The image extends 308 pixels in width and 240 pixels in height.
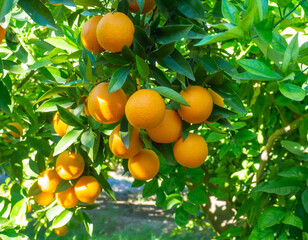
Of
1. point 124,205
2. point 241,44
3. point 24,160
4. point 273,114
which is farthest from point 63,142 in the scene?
point 124,205

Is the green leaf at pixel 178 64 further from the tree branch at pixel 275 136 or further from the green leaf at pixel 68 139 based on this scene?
the tree branch at pixel 275 136

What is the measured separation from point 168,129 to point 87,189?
477mm

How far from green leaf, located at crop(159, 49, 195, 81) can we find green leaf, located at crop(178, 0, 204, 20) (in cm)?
11

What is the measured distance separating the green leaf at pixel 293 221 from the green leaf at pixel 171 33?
28.4 inches

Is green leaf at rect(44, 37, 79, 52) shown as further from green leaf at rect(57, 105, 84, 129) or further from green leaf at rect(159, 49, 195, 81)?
green leaf at rect(159, 49, 195, 81)

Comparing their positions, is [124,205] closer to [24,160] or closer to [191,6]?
[24,160]

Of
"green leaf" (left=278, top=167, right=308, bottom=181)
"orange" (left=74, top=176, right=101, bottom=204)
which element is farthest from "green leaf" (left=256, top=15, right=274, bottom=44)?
"orange" (left=74, top=176, right=101, bottom=204)

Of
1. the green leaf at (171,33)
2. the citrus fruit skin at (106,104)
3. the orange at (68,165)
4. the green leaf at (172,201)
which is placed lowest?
the green leaf at (172,201)

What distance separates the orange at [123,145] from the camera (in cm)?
80

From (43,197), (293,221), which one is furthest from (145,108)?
(43,197)

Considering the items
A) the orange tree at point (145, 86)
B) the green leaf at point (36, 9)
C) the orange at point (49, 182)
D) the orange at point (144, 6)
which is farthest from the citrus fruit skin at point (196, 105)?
the orange at point (49, 182)

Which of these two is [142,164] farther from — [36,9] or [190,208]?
[190,208]

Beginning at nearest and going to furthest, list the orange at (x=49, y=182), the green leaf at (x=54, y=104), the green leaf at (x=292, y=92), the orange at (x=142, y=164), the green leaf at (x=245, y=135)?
1. the green leaf at (x=292, y=92)
2. the orange at (x=142, y=164)
3. the green leaf at (x=54, y=104)
4. the orange at (x=49, y=182)
5. the green leaf at (x=245, y=135)

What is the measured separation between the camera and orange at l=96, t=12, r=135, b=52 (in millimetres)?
716
